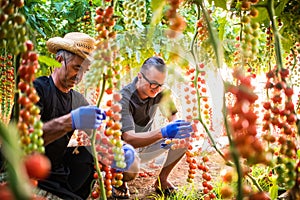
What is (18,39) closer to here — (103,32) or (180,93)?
(103,32)

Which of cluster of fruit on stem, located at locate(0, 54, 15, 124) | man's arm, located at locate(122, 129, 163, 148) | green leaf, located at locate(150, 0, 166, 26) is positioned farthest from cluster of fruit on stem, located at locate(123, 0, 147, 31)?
cluster of fruit on stem, located at locate(0, 54, 15, 124)

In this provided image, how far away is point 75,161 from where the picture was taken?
205 centimetres

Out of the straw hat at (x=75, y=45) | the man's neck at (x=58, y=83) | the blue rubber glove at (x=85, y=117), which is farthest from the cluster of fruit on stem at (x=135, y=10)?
the man's neck at (x=58, y=83)

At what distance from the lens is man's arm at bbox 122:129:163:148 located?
2.15m

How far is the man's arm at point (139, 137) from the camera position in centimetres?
215

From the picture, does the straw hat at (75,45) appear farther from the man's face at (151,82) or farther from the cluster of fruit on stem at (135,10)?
the cluster of fruit on stem at (135,10)

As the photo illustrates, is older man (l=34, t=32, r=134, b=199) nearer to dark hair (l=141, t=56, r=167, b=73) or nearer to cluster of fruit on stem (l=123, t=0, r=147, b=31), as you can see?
dark hair (l=141, t=56, r=167, b=73)

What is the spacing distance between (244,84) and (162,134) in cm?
172

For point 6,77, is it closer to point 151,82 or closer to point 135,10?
point 151,82

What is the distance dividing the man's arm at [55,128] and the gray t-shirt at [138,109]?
28.3 inches

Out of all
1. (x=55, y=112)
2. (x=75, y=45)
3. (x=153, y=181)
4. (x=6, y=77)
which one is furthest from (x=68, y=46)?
(x=153, y=181)

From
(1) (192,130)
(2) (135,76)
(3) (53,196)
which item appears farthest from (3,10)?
(2) (135,76)

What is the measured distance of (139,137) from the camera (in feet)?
7.23

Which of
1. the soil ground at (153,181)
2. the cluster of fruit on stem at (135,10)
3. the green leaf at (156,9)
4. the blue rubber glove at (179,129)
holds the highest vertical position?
the cluster of fruit on stem at (135,10)
